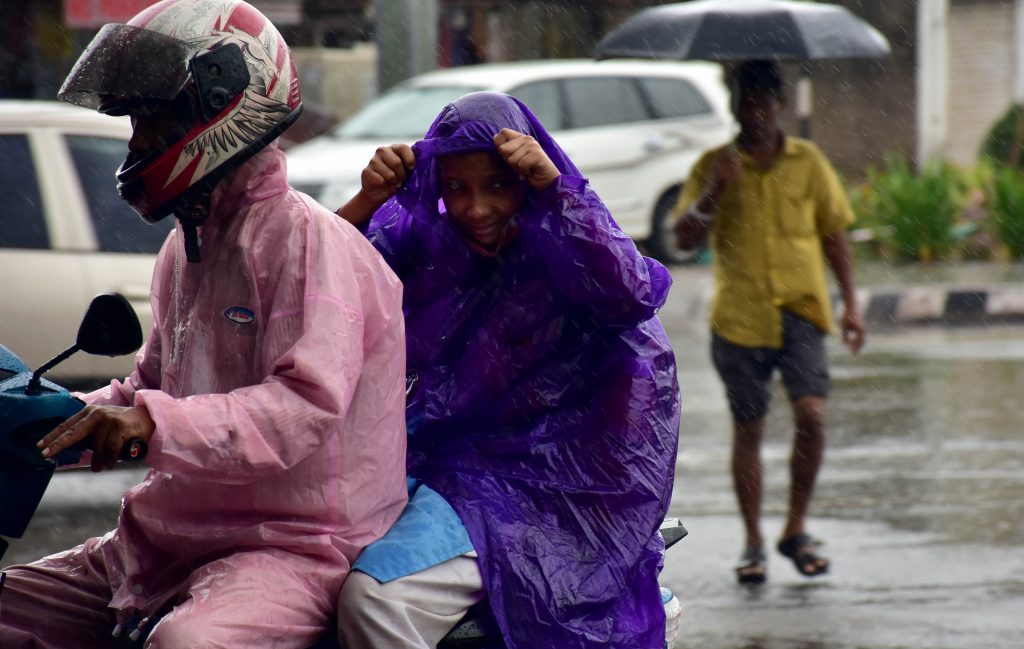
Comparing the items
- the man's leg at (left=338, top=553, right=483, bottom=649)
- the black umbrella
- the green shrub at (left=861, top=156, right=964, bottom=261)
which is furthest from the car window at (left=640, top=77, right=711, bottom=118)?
the man's leg at (left=338, top=553, right=483, bottom=649)

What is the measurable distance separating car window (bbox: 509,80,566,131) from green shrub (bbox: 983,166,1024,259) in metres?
4.00

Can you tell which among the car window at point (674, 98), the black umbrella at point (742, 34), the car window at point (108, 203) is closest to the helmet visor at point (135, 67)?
the black umbrella at point (742, 34)

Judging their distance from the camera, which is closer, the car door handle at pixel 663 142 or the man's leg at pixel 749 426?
the man's leg at pixel 749 426

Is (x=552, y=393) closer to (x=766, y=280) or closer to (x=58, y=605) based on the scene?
(x=58, y=605)

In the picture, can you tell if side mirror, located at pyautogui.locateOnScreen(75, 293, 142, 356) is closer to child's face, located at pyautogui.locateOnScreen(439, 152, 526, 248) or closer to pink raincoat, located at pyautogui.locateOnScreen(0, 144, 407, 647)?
pink raincoat, located at pyautogui.locateOnScreen(0, 144, 407, 647)

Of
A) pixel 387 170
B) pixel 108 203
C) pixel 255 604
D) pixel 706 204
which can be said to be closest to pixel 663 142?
pixel 108 203

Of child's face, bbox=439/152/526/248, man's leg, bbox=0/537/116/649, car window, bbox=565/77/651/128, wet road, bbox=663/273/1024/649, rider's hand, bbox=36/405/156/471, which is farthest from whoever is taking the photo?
car window, bbox=565/77/651/128

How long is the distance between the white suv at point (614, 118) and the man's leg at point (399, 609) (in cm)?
1147

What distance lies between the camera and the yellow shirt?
19.1 ft

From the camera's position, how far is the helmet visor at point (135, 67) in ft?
7.75

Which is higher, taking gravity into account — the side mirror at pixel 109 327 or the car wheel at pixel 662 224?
the side mirror at pixel 109 327

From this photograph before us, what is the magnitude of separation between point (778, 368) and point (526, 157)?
11.1ft

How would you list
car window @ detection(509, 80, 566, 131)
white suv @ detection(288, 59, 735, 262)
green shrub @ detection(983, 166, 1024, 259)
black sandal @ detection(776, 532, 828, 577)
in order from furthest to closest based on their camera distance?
car window @ detection(509, 80, 566, 131), green shrub @ detection(983, 166, 1024, 259), white suv @ detection(288, 59, 735, 262), black sandal @ detection(776, 532, 828, 577)

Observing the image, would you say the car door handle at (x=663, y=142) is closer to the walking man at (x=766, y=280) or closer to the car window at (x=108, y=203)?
the car window at (x=108, y=203)
